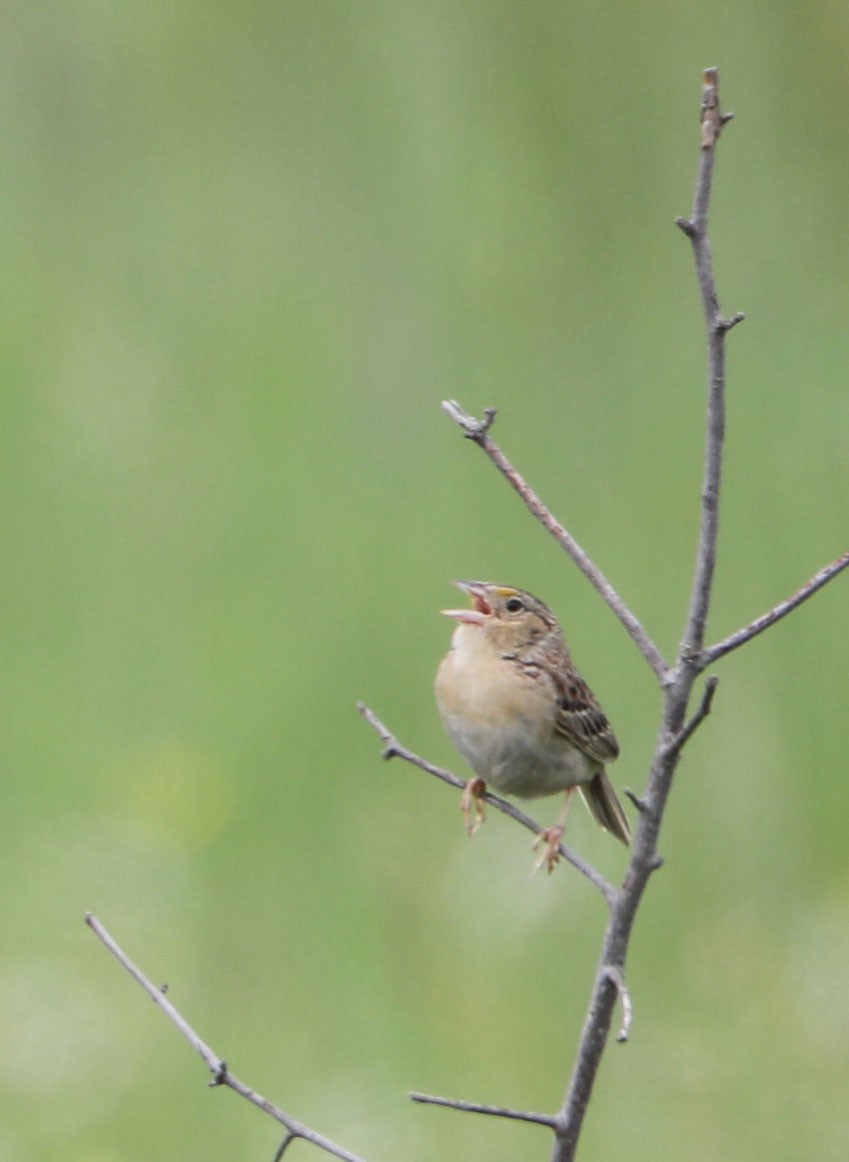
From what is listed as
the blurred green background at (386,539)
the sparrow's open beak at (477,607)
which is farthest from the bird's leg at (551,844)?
the blurred green background at (386,539)

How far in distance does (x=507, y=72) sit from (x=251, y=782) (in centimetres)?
260

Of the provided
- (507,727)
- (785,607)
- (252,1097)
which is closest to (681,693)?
(785,607)

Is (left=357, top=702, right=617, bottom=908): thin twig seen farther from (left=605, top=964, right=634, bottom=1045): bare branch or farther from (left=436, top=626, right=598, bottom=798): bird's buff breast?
(left=436, top=626, right=598, bottom=798): bird's buff breast

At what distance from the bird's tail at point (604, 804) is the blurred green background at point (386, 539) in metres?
1.05

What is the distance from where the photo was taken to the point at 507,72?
6957 mm

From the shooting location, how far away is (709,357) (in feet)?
5.82

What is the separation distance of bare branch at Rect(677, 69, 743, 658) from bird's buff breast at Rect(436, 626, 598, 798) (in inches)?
61.6

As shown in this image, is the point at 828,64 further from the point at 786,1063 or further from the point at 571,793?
the point at 571,793

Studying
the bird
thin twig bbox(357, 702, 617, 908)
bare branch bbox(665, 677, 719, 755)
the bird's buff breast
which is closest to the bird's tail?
the bird

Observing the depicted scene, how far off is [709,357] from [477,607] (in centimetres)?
200

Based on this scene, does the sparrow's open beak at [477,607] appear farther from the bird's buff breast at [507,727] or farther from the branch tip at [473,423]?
the branch tip at [473,423]

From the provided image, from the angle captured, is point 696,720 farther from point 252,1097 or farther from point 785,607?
point 252,1097

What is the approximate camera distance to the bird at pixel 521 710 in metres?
3.39

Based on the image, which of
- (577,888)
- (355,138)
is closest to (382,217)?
(355,138)
